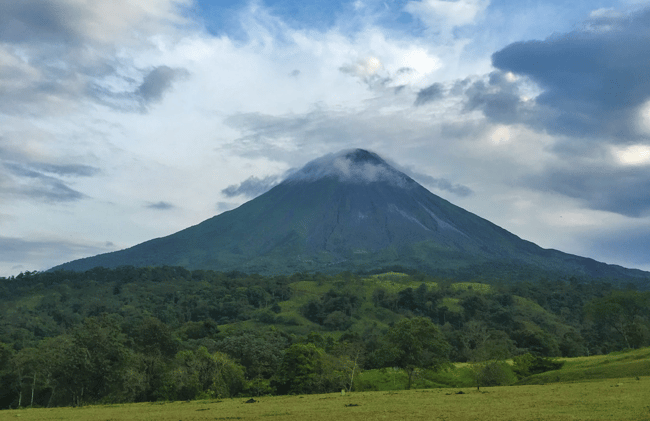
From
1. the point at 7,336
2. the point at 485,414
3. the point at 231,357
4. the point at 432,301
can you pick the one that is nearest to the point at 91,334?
the point at 231,357

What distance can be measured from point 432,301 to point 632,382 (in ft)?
293

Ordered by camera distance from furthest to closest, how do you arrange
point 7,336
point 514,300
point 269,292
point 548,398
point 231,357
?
1. point 269,292
2. point 514,300
3. point 7,336
4. point 231,357
5. point 548,398

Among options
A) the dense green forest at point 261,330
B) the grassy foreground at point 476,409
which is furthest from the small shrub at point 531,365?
the grassy foreground at point 476,409

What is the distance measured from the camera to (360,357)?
56.2 m

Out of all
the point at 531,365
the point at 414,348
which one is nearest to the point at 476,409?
the point at 414,348

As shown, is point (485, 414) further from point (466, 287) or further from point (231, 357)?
point (466, 287)

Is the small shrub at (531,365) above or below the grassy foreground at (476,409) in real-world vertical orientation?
below

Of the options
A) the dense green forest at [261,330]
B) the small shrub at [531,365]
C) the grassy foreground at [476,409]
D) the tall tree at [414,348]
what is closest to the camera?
the grassy foreground at [476,409]

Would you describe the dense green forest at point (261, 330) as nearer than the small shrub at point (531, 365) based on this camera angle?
Yes

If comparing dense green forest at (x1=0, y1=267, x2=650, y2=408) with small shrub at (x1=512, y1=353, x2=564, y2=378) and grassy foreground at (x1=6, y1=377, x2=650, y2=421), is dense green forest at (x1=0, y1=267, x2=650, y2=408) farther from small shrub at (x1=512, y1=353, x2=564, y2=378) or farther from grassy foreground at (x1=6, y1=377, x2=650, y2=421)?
grassy foreground at (x1=6, y1=377, x2=650, y2=421)

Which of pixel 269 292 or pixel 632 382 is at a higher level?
pixel 269 292

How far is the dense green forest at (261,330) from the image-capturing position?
41.7m

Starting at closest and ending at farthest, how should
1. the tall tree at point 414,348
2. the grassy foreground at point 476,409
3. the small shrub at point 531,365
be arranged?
the grassy foreground at point 476,409 < the tall tree at point 414,348 < the small shrub at point 531,365

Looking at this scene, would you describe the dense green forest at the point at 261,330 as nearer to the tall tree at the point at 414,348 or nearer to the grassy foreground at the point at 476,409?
the tall tree at the point at 414,348
